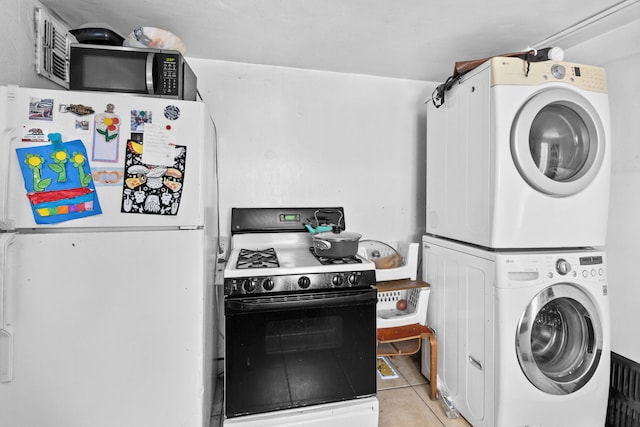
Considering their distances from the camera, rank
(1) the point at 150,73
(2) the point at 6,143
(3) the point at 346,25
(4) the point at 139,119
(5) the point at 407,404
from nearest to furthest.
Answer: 1. (2) the point at 6,143
2. (4) the point at 139,119
3. (1) the point at 150,73
4. (3) the point at 346,25
5. (5) the point at 407,404

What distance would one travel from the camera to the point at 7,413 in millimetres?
1078

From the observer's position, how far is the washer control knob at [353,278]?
1.47 metres

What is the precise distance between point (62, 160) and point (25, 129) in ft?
0.52

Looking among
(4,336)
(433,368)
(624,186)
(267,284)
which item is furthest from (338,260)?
(624,186)

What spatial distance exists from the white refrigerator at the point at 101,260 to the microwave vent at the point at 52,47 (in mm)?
486

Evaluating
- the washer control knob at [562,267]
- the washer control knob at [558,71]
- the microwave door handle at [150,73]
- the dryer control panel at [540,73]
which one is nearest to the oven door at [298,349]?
the washer control knob at [562,267]

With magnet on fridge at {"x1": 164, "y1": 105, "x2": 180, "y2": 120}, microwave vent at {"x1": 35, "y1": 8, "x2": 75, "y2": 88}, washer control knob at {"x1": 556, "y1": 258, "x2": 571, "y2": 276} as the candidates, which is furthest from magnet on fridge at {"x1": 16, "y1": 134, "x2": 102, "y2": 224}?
washer control knob at {"x1": 556, "y1": 258, "x2": 571, "y2": 276}

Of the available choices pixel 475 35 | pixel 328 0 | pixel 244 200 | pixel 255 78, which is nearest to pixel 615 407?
pixel 475 35

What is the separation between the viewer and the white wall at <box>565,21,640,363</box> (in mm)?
1622

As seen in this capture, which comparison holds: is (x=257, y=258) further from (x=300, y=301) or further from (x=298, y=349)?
(x=298, y=349)

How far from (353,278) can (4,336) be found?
4.49 ft

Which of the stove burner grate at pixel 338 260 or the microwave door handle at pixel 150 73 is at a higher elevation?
the microwave door handle at pixel 150 73

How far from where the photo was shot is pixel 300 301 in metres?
1.39

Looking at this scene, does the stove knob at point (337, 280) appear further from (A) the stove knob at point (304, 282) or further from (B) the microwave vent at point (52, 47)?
(B) the microwave vent at point (52, 47)
